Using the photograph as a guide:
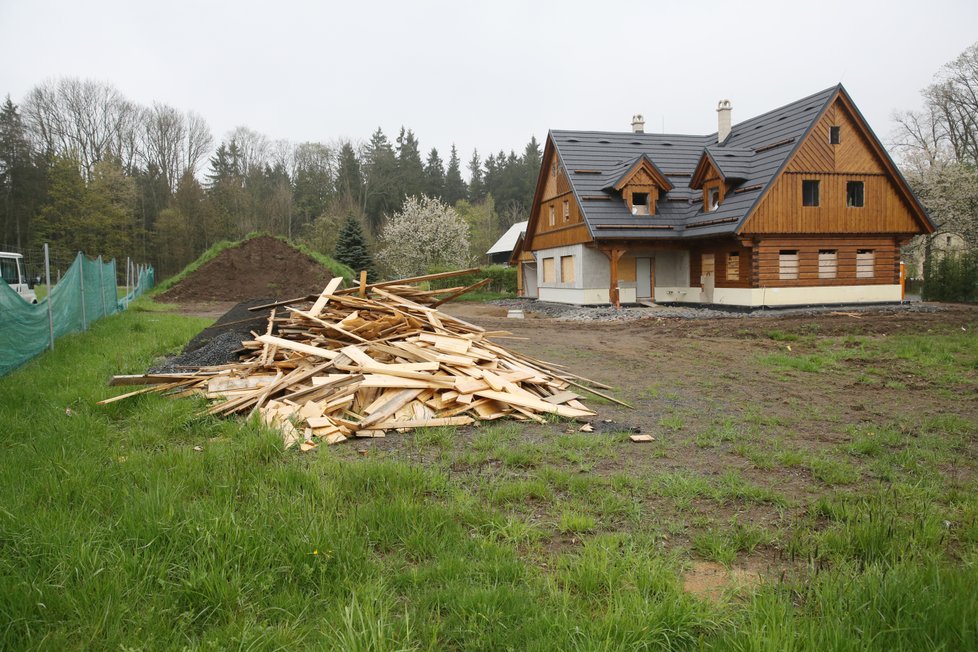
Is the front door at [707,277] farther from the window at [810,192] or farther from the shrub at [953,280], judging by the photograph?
the shrub at [953,280]

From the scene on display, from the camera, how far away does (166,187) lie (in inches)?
1980

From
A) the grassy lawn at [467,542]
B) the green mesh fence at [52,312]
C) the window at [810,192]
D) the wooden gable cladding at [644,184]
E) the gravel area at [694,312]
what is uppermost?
the wooden gable cladding at [644,184]

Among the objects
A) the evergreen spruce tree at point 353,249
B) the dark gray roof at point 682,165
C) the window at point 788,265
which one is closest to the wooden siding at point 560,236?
the dark gray roof at point 682,165

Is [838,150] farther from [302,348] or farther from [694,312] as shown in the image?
[302,348]

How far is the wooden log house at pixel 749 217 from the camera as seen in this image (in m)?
23.2

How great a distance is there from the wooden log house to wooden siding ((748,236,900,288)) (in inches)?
1.8

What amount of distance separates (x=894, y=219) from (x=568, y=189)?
13.8 meters

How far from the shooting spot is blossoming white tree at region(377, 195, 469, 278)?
45.0 m

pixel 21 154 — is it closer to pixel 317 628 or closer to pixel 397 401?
pixel 397 401

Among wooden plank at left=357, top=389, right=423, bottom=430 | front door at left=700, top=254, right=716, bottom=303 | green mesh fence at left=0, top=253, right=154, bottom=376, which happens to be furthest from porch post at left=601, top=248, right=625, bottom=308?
wooden plank at left=357, top=389, right=423, bottom=430

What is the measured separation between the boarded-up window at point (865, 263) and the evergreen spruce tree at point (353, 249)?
31.3 m

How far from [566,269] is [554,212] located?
3302 mm

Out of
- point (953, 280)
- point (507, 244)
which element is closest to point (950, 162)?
point (953, 280)

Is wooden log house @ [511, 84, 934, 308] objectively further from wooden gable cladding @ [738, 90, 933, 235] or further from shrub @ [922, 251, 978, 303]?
shrub @ [922, 251, 978, 303]
